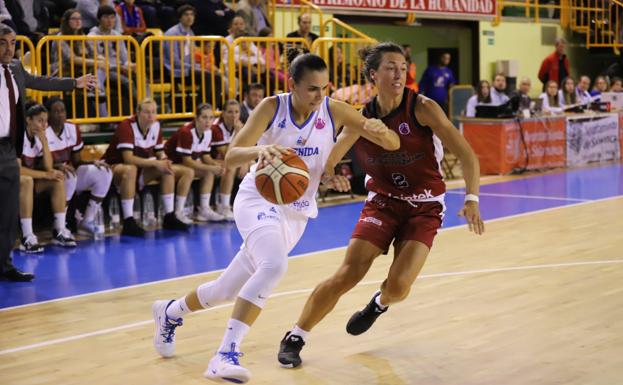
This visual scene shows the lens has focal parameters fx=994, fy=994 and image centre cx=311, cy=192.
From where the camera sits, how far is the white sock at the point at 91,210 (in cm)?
1004

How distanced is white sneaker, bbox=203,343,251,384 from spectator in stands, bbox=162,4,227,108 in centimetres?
713

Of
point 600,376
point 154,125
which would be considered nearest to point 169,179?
point 154,125

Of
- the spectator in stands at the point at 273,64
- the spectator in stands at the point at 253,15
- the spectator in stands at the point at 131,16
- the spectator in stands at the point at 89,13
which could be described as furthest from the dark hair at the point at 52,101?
the spectator in stands at the point at 253,15

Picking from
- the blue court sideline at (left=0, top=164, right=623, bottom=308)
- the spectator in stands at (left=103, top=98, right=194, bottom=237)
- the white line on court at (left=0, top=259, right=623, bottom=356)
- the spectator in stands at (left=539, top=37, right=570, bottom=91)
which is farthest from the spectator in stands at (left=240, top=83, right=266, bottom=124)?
the spectator in stands at (left=539, top=37, right=570, bottom=91)

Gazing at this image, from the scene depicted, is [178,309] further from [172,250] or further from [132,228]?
[132,228]

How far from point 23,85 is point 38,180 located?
1.93 metres

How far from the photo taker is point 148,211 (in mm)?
10891

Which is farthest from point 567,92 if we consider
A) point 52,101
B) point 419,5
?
point 52,101

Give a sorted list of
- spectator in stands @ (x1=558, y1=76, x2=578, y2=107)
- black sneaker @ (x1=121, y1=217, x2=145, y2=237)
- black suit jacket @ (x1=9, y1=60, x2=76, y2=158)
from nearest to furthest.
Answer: black suit jacket @ (x1=9, y1=60, x2=76, y2=158)
black sneaker @ (x1=121, y1=217, x2=145, y2=237)
spectator in stands @ (x1=558, y1=76, x2=578, y2=107)

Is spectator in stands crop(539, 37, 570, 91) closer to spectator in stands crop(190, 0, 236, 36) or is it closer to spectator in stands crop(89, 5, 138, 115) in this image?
spectator in stands crop(190, 0, 236, 36)

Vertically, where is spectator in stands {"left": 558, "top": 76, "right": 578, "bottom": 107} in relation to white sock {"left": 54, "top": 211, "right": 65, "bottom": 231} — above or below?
above

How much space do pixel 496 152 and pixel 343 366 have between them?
399 inches

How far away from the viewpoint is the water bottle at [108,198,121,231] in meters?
10.6

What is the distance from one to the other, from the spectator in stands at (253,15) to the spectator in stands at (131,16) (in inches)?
60.6
